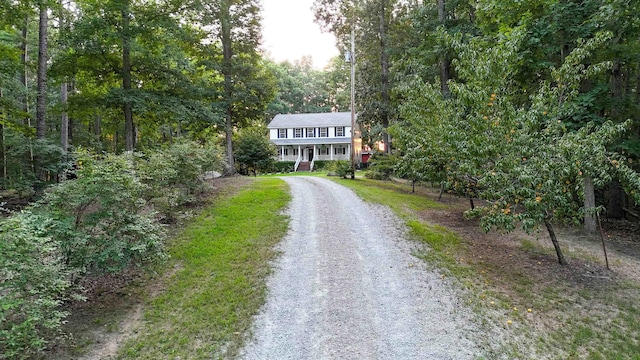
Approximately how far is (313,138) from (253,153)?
1271 cm

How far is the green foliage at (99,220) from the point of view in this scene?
5129 mm

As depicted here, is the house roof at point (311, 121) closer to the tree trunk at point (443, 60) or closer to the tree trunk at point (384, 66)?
the tree trunk at point (384, 66)

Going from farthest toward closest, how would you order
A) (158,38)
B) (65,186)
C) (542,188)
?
1. (158,38)
2. (542,188)
3. (65,186)

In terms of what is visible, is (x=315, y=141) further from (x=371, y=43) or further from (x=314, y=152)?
(x=371, y=43)

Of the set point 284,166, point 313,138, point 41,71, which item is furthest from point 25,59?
point 313,138

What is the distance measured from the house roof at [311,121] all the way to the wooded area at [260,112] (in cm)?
1582

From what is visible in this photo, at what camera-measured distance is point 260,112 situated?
746 inches

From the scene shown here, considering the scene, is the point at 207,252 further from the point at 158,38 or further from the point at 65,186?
the point at 158,38

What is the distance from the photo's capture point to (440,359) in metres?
4.25

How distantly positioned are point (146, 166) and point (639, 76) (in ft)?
51.5

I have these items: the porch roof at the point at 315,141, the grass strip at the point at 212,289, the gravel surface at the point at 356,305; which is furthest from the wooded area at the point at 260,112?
the porch roof at the point at 315,141

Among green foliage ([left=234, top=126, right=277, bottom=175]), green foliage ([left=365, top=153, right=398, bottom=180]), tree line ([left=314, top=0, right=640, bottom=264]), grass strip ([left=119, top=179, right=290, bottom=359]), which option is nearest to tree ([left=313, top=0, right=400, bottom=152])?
green foliage ([left=365, top=153, right=398, bottom=180])

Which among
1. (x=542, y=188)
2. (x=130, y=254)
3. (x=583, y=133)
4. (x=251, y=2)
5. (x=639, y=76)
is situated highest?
(x=251, y=2)

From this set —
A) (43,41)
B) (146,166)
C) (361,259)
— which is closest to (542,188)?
(361,259)
